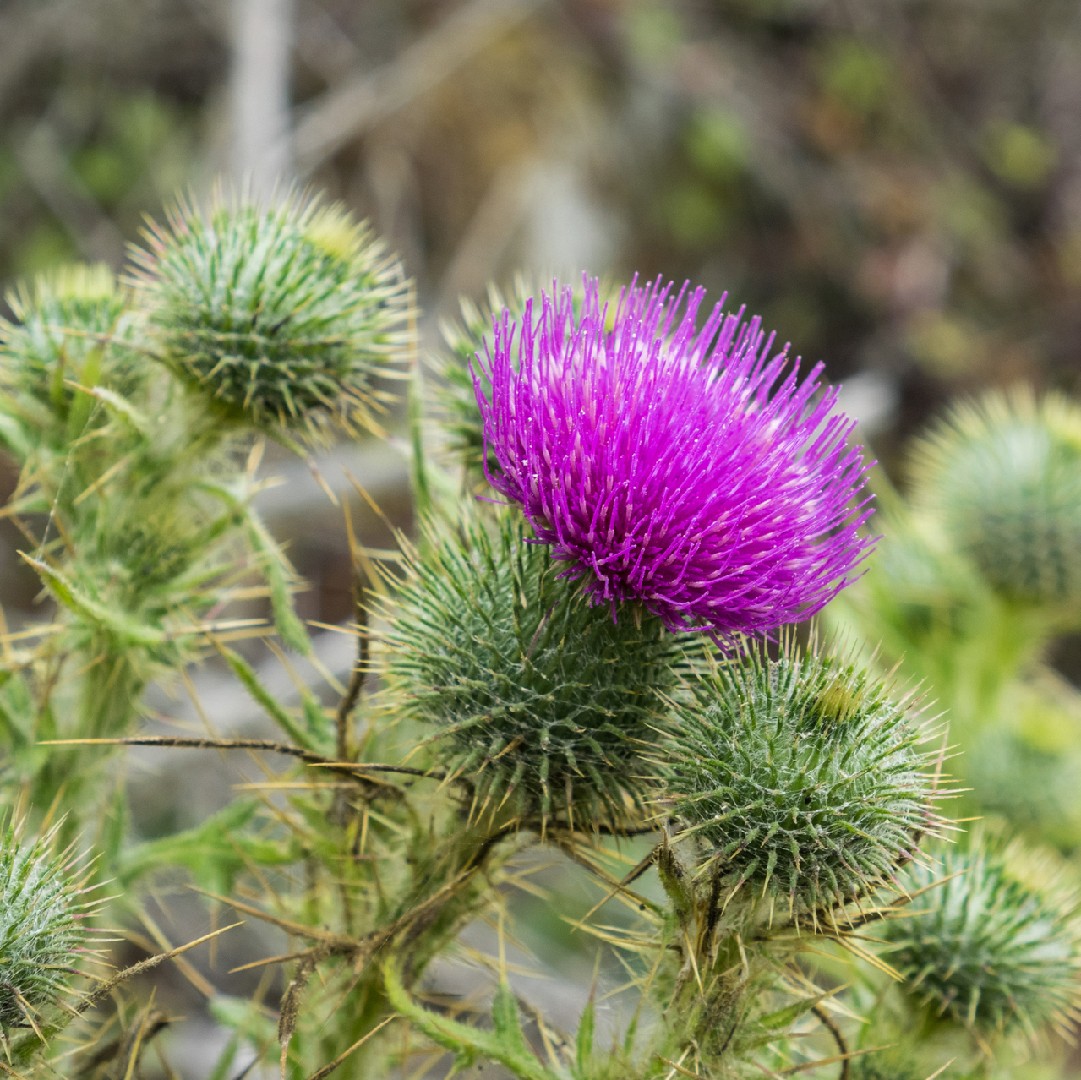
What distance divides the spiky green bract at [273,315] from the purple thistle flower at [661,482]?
81 cm

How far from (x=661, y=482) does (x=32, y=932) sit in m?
1.59

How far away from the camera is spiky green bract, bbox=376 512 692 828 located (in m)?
2.44

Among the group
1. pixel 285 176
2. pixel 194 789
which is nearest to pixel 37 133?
pixel 285 176

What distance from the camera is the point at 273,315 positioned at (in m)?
3.03

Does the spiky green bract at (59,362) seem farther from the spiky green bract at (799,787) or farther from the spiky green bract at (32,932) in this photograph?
the spiky green bract at (799,787)

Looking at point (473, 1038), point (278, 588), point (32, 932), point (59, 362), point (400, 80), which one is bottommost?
point (32, 932)

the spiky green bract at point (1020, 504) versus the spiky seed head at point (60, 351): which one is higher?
the spiky green bract at point (1020, 504)

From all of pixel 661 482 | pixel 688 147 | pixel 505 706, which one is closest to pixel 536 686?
pixel 505 706

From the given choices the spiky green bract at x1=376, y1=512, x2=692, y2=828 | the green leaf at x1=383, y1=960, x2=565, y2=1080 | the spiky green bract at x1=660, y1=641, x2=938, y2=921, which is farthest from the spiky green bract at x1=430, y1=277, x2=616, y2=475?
the green leaf at x1=383, y1=960, x2=565, y2=1080

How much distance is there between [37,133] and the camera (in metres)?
8.39

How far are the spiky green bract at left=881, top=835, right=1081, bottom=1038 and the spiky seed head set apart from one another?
8.79 ft

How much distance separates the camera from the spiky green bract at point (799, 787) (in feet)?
7.19

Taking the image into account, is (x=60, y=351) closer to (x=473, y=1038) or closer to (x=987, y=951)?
(x=473, y=1038)

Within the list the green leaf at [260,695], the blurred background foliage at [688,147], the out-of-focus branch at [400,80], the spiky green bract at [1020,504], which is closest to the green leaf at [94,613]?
the green leaf at [260,695]
